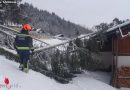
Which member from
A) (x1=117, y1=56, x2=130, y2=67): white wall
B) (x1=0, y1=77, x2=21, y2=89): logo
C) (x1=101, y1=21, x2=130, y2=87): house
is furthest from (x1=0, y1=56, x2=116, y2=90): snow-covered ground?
(x1=117, y1=56, x2=130, y2=67): white wall

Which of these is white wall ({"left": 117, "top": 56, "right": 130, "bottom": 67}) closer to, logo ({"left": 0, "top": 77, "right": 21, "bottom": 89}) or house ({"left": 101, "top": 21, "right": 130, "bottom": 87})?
house ({"left": 101, "top": 21, "right": 130, "bottom": 87})

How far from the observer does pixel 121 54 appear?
18219 mm

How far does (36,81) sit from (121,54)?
22.5 feet

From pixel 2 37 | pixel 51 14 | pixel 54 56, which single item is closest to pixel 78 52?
pixel 54 56

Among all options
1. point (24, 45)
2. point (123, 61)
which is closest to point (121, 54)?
point (123, 61)

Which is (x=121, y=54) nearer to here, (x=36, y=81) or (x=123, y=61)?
(x=123, y=61)

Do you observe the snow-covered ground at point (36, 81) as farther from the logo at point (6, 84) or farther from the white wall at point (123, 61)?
the white wall at point (123, 61)

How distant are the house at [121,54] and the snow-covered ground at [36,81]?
0.77 meters

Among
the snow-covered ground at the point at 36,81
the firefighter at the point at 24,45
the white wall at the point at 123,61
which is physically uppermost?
the firefighter at the point at 24,45

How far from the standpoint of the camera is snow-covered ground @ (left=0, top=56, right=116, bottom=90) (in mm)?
11534

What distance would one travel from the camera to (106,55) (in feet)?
67.4

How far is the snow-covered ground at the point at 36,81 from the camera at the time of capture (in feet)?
37.8

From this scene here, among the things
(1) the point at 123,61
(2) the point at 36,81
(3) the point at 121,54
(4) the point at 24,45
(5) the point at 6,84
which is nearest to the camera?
(5) the point at 6,84

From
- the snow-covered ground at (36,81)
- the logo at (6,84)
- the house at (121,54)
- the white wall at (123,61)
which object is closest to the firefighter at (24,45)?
the snow-covered ground at (36,81)
